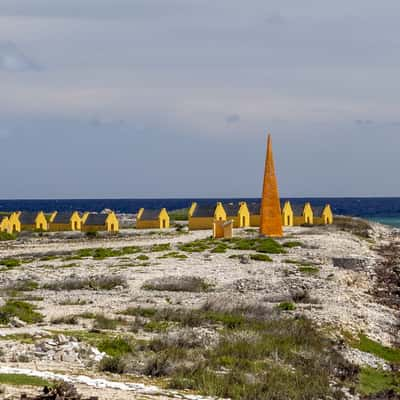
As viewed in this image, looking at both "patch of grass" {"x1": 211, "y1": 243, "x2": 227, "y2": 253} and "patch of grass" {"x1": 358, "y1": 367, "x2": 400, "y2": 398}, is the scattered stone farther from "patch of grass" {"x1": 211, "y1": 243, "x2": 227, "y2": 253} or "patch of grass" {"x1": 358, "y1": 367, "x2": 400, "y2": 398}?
"patch of grass" {"x1": 358, "y1": 367, "x2": 400, "y2": 398}

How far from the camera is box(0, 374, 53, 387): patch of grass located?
1192 centimetres

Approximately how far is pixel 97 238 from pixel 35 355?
5256cm

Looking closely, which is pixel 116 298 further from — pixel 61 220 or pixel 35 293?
pixel 61 220

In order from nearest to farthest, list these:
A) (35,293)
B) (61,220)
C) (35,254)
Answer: (35,293) < (35,254) < (61,220)

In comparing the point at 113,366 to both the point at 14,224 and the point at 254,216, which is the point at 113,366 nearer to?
the point at 254,216

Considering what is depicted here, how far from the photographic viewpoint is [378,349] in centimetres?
1933

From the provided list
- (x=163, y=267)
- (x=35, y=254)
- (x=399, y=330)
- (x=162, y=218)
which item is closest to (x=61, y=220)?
(x=162, y=218)

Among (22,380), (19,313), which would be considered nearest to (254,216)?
(19,313)

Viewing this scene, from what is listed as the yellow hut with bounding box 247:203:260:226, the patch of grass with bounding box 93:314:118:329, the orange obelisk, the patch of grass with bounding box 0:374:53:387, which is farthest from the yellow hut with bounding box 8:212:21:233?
the patch of grass with bounding box 0:374:53:387

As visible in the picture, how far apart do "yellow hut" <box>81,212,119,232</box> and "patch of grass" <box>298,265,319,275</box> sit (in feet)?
137

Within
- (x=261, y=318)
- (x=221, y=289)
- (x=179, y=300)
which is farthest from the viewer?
(x=221, y=289)

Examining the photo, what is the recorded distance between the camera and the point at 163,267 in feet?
119

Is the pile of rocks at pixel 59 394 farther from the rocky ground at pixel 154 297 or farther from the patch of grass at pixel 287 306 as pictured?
the patch of grass at pixel 287 306

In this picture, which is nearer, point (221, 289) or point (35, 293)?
point (35, 293)
